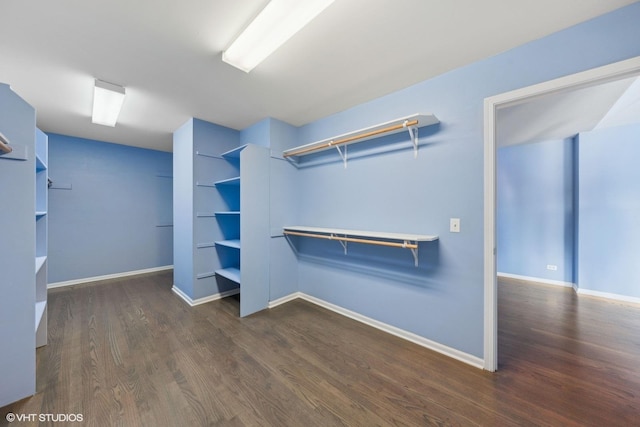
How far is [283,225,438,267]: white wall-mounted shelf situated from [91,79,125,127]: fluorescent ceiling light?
234 cm

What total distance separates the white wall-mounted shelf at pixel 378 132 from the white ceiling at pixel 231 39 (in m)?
0.44

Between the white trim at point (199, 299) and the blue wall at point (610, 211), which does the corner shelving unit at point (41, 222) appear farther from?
the blue wall at point (610, 211)

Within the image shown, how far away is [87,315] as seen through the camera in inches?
111

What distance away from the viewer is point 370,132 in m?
2.36

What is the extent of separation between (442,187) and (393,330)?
1.52 meters

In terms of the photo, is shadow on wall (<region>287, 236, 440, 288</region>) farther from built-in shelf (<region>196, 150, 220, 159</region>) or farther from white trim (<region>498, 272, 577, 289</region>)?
white trim (<region>498, 272, 577, 289</region>)

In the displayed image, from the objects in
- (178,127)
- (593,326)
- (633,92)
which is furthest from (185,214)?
(633,92)

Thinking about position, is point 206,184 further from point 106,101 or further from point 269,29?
point 269,29

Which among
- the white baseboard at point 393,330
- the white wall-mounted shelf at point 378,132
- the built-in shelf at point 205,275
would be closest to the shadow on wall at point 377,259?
the white baseboard at point 393,330

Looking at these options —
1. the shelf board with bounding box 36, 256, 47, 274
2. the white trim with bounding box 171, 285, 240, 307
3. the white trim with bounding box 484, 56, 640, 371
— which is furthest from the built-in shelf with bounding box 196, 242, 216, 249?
the white trim with bounding box 484, 56, 640, 371

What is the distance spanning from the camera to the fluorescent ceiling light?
7.49 feet

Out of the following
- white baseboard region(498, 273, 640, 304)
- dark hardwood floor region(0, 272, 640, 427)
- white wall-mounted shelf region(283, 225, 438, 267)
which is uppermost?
white wall-mounted shelf region(283, 225, 438, 267)

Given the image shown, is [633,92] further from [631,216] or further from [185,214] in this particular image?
[185,214]

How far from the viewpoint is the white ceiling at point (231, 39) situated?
→ 55.8 inches
